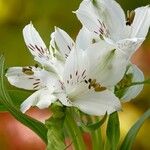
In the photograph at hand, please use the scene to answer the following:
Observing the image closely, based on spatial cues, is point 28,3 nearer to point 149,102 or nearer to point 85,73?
point 149,102

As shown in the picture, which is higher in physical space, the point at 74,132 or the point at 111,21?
the point at 111,21

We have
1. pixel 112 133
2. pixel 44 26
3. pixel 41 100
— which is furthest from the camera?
pixel 44 26

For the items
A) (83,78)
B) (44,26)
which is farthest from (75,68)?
(44,26)

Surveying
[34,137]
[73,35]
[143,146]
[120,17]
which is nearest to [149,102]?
[143,146]

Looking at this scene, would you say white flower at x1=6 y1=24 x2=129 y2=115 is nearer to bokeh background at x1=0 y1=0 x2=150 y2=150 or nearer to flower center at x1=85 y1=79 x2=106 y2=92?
flower center at x1=85 y1=79 x2=106 y2=92

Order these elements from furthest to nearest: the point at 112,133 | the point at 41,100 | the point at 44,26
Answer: the point at 44,26 < the point at 112,133 < the point at 41,100

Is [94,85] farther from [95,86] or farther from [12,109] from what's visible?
[12,109]

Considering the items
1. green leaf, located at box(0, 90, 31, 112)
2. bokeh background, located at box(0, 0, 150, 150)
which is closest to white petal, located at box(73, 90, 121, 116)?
green leaf, located at box(0, 90, 31, 112)
